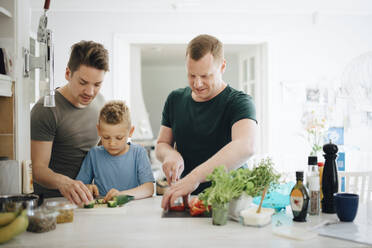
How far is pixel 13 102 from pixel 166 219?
2.75ft

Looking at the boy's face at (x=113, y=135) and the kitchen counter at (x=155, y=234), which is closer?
the kitchen counter at (x=155, y=234)

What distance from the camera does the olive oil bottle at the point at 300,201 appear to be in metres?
1.32

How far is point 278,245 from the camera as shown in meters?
1.09

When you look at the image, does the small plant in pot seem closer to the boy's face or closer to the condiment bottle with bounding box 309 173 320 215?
the condiment bottle with bounding box 309 173 320 215

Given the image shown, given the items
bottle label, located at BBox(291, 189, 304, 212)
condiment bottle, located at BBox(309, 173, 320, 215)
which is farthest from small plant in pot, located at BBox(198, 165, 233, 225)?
condiment bottle, located at BBox(309, 173, 320, 215)

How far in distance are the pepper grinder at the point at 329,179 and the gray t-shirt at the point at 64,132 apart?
117 cm

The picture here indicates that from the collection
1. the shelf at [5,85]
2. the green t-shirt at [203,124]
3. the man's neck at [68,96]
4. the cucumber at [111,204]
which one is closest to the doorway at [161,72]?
the man's neck at [68,96]

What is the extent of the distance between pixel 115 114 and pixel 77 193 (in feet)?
1.44

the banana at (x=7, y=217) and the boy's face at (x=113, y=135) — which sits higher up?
the boy's face at (x=113, y=135)

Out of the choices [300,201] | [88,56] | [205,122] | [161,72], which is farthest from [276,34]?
[161,72]

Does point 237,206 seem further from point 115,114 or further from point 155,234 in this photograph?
point 115,114

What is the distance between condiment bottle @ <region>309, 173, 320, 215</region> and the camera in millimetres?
1395

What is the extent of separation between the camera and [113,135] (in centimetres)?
184

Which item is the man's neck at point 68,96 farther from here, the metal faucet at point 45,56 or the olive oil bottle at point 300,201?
the olive oil bottle at point 300,201
